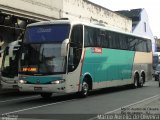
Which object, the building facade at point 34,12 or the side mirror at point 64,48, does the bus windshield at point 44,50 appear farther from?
the building facade at point 34,12

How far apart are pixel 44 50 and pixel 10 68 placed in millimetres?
4460

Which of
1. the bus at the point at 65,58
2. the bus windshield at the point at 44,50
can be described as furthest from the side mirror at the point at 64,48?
the bus windshield at the point at 44,50

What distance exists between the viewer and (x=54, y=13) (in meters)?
35.4

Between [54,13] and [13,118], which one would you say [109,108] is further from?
[54,13]

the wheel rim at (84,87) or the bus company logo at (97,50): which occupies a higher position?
the bus company logo at (97,50)

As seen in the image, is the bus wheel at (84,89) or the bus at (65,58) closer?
the bus at (65,58)

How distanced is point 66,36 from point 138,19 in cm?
5274

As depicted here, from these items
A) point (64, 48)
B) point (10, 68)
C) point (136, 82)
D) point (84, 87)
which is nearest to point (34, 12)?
point (136, 82)

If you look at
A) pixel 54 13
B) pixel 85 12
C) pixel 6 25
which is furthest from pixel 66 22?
pixel 85 12

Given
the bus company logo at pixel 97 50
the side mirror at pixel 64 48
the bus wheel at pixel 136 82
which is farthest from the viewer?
the bus wheel at pixel 136 82

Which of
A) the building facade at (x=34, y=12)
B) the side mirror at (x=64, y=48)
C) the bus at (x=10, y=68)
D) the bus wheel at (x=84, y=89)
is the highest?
Answer: the building facade at (x=34, y=12)

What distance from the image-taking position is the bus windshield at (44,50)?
18.0m

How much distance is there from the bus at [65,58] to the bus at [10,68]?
222 centimetres

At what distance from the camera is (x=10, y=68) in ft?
72.8
